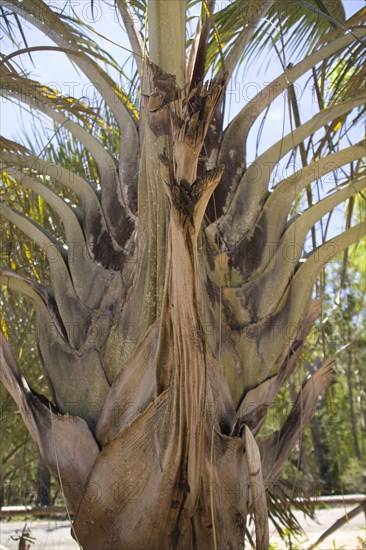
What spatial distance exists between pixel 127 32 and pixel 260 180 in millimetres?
865

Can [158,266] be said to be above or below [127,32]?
below

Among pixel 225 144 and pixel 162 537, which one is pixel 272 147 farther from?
pixel 162 537

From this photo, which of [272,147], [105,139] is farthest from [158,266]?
[105,139]

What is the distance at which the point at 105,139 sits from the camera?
495cm

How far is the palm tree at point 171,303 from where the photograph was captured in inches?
82.9

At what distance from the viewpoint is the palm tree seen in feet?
6.91

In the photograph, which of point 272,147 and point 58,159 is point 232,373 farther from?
point 58,159

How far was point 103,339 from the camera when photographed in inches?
104

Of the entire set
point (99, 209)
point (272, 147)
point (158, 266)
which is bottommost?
point (158, 266)


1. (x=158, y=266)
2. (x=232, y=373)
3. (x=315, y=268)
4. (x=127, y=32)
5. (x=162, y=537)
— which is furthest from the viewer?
(x=127, y=32)

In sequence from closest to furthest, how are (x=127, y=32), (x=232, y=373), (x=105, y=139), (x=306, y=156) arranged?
(x=232, y=373) < (x=127, y=32) < (x=306, y=156) < (x=105, y=139)

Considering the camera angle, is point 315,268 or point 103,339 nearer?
point 103,339

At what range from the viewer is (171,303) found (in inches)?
79.6

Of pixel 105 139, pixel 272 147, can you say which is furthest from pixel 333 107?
pixel 105 139
